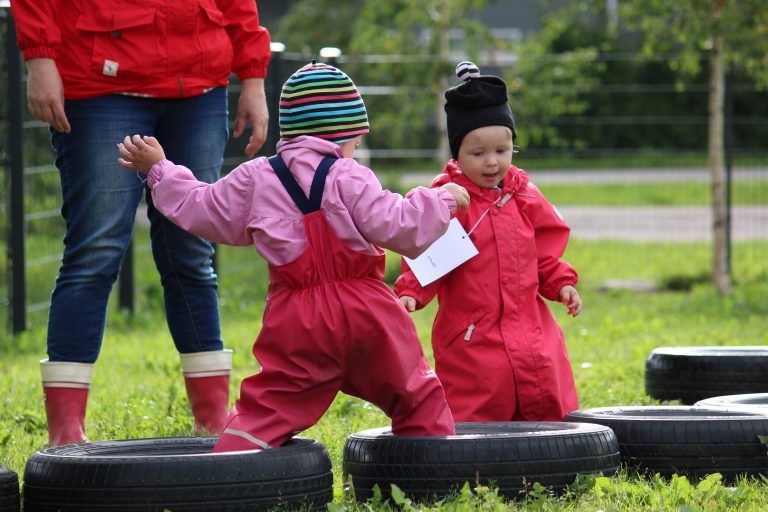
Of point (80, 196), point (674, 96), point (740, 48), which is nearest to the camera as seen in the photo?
point (80, 196)

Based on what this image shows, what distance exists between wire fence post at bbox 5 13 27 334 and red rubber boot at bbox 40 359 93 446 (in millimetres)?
3803

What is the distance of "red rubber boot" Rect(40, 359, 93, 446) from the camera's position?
4523 millimetres

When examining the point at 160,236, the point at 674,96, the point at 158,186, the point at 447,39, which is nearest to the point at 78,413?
the point at 160,236

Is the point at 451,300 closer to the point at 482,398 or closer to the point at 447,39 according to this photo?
the point at 482,398

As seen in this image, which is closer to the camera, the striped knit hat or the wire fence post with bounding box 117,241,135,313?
the striped knit hat

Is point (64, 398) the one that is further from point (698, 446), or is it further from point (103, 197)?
point (698, 446)

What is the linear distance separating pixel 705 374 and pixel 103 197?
2.61 meters

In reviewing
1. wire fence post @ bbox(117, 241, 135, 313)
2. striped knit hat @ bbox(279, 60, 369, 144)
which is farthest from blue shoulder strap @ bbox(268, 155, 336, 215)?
wire fence post @ bbox(117, 241, 135, 313)

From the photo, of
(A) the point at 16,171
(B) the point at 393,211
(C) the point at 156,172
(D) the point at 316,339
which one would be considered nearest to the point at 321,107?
(B) the point at 393,211

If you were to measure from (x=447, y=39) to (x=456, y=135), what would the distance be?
8.32 meters

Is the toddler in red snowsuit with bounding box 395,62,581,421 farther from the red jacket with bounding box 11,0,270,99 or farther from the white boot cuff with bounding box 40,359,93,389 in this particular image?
the white boot cuff with bounding box 40,359,93,389

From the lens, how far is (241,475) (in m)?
3.42

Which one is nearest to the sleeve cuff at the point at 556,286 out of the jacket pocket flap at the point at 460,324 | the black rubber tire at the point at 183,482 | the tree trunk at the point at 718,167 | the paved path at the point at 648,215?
the jacket pocket flap at the point at 460,324

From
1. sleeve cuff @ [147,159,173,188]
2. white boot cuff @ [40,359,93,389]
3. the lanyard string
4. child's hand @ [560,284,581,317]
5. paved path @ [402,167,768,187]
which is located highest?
sleeve cuff @ [147,159,173,188]
